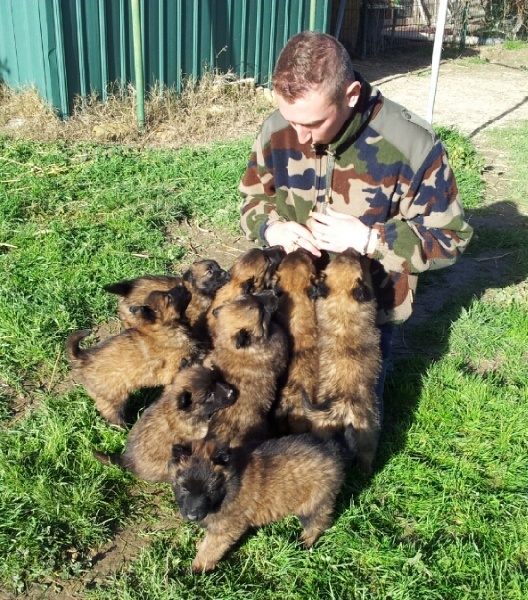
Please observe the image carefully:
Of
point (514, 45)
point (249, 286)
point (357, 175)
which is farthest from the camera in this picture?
point (514, 45)

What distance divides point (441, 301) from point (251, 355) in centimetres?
274

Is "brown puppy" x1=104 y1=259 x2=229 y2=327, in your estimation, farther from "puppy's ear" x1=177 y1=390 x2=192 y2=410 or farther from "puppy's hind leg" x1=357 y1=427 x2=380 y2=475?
"puppy's hind leg" x1=357 y1=427 x2=380 y2=475

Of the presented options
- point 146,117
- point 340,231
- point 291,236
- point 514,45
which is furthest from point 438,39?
point 514,45

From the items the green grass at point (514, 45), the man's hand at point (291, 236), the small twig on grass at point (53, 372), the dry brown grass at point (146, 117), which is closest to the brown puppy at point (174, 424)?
the small twig on grass at point (53, 372)

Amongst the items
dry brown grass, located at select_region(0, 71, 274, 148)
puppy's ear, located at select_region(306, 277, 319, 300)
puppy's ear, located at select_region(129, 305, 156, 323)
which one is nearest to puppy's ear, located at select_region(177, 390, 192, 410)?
puppy's ear, located at select_region(129, 305, 156, 323)

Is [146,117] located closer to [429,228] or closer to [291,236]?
[291,236]

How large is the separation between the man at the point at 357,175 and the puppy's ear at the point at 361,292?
19cm

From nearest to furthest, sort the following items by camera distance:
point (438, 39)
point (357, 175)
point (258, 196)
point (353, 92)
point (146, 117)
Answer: point (353, 92)
point (357, 175)
point (258, 196)
point (438, 39)
point (146, 117)

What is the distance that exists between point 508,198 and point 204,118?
15.6 feet

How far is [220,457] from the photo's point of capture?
3035 mm

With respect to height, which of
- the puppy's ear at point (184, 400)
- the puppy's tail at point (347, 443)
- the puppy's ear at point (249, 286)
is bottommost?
the puppy's tail at point (347, 443)

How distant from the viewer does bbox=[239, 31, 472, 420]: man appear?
349 centimetres

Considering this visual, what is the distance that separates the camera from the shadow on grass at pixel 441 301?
4.28m

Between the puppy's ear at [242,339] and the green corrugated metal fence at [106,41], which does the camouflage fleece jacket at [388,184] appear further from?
the green corrugated metal fence at [106,41]
